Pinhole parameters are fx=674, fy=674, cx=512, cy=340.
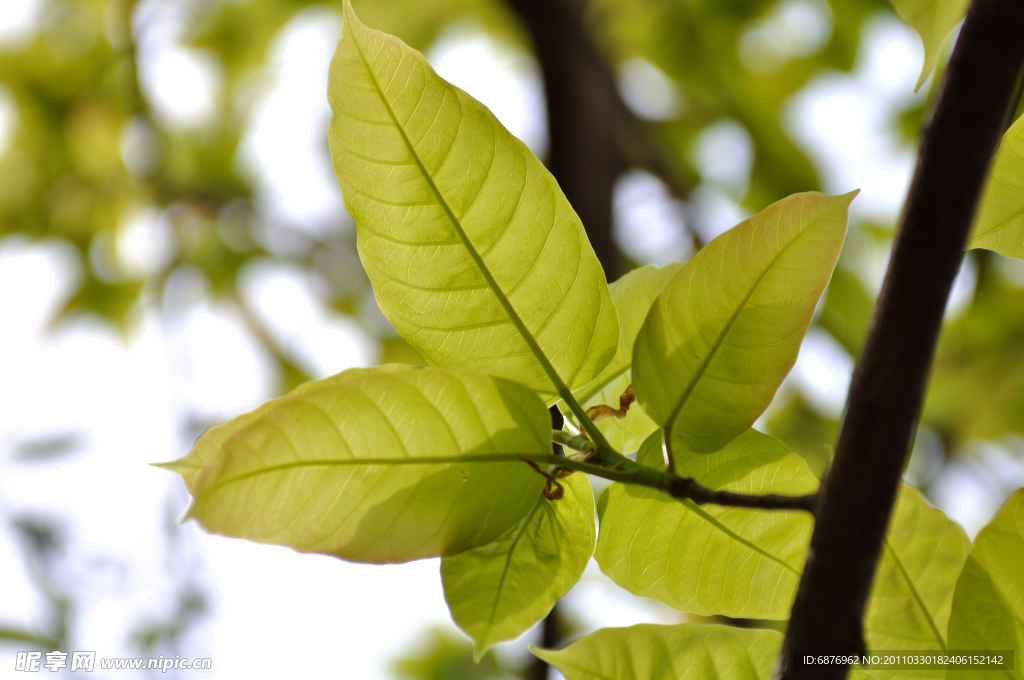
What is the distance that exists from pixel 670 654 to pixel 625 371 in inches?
7.1

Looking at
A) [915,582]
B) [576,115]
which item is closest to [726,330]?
[915,582]

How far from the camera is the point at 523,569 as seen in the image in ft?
1.22

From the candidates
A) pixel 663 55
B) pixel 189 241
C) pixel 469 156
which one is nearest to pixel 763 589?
pixel 469 156

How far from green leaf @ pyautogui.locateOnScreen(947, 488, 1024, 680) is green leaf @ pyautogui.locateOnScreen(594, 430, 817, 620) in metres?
0.11

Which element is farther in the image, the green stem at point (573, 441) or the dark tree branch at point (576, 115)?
the dark tree branch at point (576, 115)

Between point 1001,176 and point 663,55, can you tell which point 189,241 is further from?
point 1001,176

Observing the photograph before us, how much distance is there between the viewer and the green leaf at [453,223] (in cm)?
34

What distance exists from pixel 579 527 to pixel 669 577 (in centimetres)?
6

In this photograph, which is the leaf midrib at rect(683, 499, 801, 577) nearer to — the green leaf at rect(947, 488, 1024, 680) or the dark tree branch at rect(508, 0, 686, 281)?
the green leaf at rect(947, 488, 1024, 680)

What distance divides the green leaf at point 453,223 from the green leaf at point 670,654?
7.2 inches

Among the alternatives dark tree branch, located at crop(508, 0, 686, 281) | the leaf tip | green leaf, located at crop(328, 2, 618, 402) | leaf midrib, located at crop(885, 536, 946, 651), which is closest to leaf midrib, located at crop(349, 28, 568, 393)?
green leaf, located at crop(328, 2, 618, 402)

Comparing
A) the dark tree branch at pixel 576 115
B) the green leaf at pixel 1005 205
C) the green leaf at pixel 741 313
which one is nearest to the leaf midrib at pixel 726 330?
the green leaf at pixel 741 313

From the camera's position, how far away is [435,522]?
34 cm

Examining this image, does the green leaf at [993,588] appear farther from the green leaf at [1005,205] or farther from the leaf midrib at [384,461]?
the leaf midrib at [384,461]
